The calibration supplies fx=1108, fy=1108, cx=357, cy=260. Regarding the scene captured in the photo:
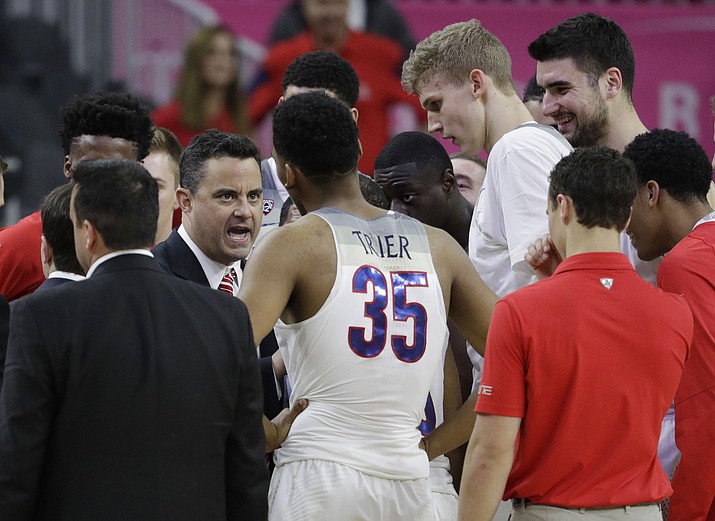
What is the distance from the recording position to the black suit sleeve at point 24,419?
277 cm

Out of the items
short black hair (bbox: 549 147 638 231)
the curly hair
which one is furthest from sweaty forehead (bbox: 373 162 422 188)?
short black hair (bbox: 549 147 638 231)

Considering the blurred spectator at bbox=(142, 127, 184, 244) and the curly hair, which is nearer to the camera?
the curly hair

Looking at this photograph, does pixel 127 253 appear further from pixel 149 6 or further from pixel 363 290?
pixel 149 6

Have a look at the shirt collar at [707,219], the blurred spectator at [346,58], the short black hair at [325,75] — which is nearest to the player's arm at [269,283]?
the shirt collar at [707,219]

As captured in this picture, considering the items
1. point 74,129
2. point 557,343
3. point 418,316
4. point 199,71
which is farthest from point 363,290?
point 199,71

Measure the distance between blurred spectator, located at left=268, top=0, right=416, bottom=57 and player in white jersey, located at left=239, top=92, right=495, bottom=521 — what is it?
18.6 feet

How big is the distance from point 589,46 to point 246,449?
221cm

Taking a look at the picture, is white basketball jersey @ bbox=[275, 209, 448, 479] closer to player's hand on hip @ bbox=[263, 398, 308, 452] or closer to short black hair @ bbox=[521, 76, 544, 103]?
player's hand on hip @ bbox=[263, 398, 308, 452]

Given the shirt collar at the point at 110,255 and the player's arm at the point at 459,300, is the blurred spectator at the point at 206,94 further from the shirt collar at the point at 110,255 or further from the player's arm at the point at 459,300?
the shirt collar at the point at 110,255

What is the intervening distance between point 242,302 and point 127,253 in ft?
1.16

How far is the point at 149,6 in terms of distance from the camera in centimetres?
912

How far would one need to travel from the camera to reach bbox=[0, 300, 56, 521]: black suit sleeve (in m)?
2.77

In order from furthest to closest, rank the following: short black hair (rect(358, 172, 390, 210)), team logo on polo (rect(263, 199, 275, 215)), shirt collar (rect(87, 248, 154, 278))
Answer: team logo on polo (rect(263, 199, 275, 215))
short black hair (rect(358, 172, 390, 210))
shirt collar (rect(87, 248, 154, 278))

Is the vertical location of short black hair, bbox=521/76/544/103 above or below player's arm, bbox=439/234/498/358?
Result: above
